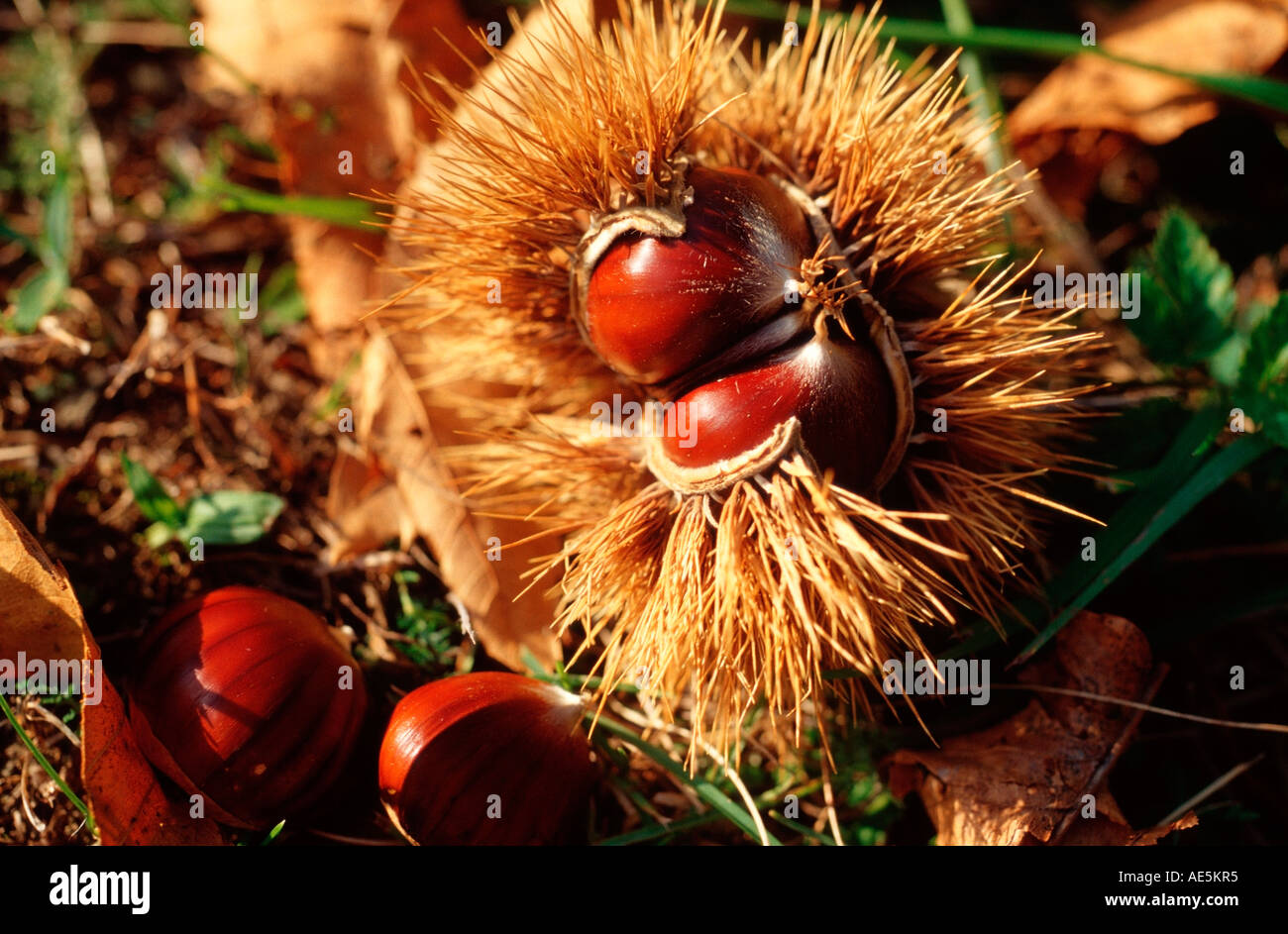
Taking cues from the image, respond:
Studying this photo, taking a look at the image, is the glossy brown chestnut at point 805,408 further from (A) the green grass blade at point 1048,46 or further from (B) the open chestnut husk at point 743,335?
(A) the green grass blade at point 1048,46

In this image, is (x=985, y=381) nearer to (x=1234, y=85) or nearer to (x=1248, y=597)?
(x=1248, y=597)

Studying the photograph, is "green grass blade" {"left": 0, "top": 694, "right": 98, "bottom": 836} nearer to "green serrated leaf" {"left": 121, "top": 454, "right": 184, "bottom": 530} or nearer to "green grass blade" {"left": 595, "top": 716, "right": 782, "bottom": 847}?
"green serrated leaf" {"left": 121, "top": 454, "right": 184, "bottom": 530}

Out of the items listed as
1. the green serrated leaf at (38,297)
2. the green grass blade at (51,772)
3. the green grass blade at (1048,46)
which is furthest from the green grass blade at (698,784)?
the green grass blade at (1048,46)

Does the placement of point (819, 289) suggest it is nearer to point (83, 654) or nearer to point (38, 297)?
point (83, 654)

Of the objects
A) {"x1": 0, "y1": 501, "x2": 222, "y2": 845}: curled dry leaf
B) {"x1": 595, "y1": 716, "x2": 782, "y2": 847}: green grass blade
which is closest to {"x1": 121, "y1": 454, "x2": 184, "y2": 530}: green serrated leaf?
{"x1": 0, "y1": 501, "x2": 222, "y2": 845}: curled dry leaf

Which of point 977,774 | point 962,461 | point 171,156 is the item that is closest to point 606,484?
point 962,461

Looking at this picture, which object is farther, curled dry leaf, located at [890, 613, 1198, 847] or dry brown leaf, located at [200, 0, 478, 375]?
dry brown leaf, located at [200, 0, 478, 375]
